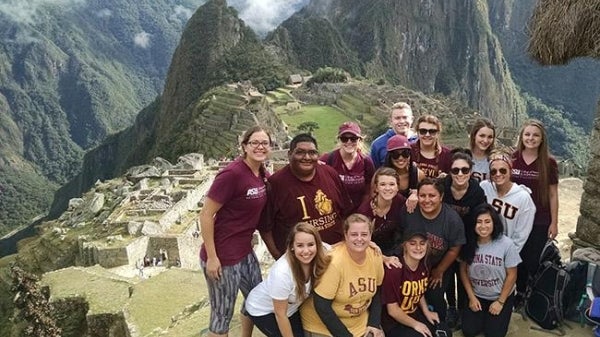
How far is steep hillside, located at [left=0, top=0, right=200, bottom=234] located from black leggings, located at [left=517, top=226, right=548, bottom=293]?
102 metres

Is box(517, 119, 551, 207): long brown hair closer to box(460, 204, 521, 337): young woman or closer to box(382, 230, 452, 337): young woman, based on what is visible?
box(460, 204, 521, 337): young woman

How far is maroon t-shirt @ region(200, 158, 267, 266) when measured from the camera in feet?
13.6

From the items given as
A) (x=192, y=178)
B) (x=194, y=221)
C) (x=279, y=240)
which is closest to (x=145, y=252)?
(x=194, y=221)

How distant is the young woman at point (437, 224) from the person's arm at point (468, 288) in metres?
0.26

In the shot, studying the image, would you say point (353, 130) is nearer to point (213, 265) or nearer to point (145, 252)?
point (213, 265)

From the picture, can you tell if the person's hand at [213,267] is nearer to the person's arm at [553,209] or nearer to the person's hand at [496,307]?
the person's hand at [496,307]

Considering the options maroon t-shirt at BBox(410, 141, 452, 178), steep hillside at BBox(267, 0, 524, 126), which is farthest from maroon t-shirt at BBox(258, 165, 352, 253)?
steep hillside at BBox(267, 0, 524, 126)

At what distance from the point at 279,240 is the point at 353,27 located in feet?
351

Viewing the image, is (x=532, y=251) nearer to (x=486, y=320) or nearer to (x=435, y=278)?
(x=486, y=320)

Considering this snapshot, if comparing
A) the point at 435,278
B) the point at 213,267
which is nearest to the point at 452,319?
the point at 435,278

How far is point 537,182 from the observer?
15.6 ft

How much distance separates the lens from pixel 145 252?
15688 mm

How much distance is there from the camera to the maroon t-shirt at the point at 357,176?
180 inches

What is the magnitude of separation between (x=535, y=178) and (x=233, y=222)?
2588mm
